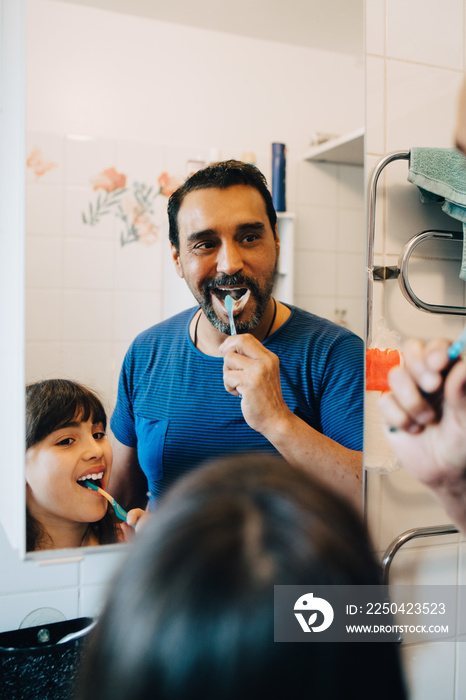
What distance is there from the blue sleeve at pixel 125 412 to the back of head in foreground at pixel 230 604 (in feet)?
1.79

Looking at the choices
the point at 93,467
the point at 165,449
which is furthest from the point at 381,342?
the point at 93,467

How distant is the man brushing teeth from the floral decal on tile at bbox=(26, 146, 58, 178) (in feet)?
0.59

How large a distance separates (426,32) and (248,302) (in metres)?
0.60

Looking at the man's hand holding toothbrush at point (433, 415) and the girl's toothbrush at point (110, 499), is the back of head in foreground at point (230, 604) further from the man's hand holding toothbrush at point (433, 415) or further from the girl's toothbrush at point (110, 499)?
the girl's toothbrush at point (110, 499)

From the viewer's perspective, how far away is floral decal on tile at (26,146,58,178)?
81 centimetres

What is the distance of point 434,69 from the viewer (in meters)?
0.99

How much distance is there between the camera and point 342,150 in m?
0.90

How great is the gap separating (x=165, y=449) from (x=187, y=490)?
53 cm

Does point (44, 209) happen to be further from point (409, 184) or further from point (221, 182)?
point (409, 184)

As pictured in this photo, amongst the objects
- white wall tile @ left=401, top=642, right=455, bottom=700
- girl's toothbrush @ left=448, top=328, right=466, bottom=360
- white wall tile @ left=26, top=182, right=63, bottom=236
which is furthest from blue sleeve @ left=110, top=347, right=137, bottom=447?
white wall tile @ left=401, top=642, right=455, bottom=700

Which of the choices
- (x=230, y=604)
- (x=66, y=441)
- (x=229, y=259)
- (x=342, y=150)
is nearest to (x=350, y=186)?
(x=342, y=150)

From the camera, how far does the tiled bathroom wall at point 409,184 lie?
0.95m

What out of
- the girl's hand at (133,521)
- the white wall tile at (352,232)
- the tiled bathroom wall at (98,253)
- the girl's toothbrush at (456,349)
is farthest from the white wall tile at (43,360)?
the girl's toothbrush at (456,349)

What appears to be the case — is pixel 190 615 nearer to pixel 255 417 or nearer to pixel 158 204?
pixel 255 417
